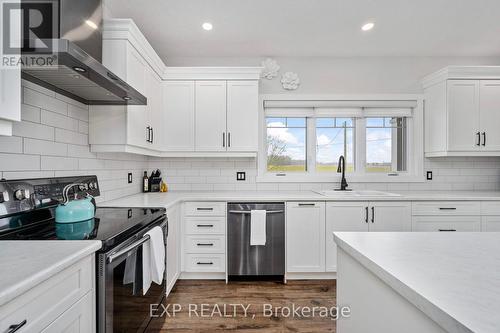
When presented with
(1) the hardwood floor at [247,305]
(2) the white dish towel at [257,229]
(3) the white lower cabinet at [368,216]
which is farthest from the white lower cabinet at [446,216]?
(2) the white dish towel at [257,229]

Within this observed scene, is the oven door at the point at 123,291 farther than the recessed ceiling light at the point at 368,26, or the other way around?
the recessed ceiling light at the point at 368,26

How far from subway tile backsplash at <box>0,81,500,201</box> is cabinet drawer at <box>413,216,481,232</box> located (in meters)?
0.64

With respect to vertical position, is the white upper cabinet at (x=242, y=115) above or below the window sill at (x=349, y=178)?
above

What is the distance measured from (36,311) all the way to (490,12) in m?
3.79

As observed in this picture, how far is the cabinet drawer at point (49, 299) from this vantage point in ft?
2.14

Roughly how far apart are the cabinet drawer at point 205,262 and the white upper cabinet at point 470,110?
2816mm

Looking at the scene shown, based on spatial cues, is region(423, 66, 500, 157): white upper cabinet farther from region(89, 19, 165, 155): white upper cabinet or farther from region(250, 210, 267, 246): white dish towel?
region(89, 19, 165, 155): white upper cabinet

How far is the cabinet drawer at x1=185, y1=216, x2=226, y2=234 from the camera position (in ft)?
8.02

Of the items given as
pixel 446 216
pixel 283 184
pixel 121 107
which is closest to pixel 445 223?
pixel 446 216

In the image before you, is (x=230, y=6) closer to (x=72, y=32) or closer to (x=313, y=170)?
(x=72, y=32)

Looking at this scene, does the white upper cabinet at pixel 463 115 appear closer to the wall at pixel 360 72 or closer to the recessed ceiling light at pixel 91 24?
the wall at pixel 360 72

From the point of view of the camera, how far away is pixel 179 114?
276 centimetres

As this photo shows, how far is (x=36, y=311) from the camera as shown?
0.72 meters

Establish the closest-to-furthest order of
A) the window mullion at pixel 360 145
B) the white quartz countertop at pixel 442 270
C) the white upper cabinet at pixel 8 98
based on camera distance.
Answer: the white quartz countertop at pixel 442 270 < the white upper cabinet at pixel 8 98 < the window mullion at pixel 360 145
